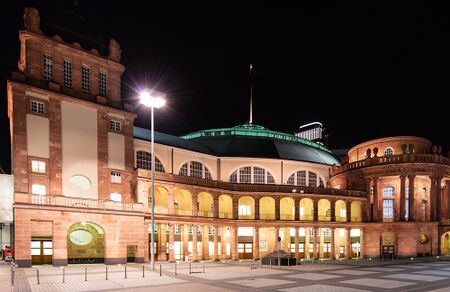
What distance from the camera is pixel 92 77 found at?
155 feet

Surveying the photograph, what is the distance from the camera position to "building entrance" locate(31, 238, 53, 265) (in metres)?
38.1

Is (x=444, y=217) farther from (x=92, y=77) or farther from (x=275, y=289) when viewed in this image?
(x=92, y=77)

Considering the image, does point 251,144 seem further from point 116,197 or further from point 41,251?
point 41,251

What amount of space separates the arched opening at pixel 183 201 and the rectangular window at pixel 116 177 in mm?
10733

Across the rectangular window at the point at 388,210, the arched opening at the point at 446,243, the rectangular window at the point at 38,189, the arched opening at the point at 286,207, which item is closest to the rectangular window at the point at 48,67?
the rectangular window at the point at 38,189

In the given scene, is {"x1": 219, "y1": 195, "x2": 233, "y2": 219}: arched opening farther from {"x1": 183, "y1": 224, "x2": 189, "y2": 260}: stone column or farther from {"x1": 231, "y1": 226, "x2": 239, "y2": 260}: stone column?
{"x1": 183, "y1": 224, "x2": 189, "y2": 260}: stone column

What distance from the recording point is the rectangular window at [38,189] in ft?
129

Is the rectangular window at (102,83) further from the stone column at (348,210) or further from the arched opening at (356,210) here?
the arched opening at (356,210)

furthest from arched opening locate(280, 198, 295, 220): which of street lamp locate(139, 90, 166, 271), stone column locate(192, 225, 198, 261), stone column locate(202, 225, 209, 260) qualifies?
street lamp locate(139, 90, 166, 271)

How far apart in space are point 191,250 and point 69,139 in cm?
2269

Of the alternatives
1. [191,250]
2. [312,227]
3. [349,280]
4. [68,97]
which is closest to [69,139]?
[68,97]

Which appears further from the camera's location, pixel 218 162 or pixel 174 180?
pixel 218 162

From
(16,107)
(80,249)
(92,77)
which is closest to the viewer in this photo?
(16,107)

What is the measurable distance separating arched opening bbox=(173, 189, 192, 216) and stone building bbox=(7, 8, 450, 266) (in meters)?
0.17
